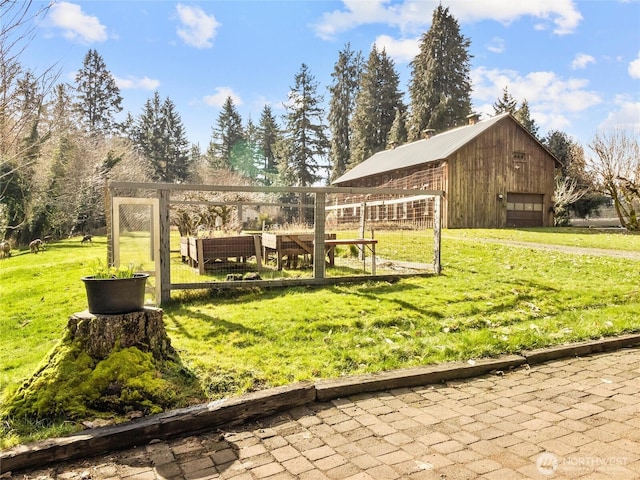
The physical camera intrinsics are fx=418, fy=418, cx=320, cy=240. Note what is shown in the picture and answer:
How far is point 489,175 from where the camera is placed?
21750mm

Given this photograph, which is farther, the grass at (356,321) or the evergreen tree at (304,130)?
the evergreen tree at (304,130)

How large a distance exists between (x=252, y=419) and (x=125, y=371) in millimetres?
1066

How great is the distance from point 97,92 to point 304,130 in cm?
2376

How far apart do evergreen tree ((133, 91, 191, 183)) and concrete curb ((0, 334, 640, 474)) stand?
49.6 meters

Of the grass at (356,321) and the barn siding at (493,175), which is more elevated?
the barn siding at (493,175)

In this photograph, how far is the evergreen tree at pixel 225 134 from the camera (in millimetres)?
57062

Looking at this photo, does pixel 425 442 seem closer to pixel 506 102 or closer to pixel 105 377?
pixel 105 377

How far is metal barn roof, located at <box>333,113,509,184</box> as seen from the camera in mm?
21641

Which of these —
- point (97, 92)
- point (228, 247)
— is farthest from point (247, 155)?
point (228, 247)

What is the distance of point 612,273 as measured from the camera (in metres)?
8.29

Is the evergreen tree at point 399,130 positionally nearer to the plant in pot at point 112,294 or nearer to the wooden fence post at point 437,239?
the wooden fence post at point 437,239

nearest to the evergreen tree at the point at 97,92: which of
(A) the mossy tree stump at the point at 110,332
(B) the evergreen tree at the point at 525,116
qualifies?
(B) the evergreen tree at the point at 525,116

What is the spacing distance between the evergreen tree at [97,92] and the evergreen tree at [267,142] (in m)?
18.7

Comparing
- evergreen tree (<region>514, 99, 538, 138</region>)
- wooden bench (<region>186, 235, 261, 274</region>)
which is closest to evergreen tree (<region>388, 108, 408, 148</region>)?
evergreen tree (<region>514, 99, 538, 138</region>)
